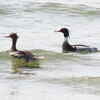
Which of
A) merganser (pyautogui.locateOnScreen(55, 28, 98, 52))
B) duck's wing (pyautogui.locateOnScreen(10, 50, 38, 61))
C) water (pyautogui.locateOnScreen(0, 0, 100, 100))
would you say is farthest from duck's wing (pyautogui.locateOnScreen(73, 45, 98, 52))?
duck's wing (pyautogui.locateOnScreen(10, 50, 38, 61))

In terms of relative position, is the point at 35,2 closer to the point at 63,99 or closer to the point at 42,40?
the point at 42,40

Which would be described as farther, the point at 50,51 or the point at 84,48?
the point at 84,48

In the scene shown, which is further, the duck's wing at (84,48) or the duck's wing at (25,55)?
the duck's wing at (84,48)

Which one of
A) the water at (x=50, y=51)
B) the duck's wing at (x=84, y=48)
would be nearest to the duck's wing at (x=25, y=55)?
the water at (x=50, y=51)

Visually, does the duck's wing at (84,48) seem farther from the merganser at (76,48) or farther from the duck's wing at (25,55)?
the duck's wing at (25,55)

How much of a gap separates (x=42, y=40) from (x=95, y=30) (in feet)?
9.53

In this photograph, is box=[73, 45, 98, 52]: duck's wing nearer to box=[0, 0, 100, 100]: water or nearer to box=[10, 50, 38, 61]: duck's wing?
box=[0, 0, 100, 100]: water

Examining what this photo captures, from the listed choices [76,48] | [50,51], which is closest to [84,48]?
[76,48]

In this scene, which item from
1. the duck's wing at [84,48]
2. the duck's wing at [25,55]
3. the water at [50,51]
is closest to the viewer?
the water at [50,51]

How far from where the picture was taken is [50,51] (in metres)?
16.4

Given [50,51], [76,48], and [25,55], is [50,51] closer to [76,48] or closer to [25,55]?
[76,48]

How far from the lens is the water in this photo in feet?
38.4

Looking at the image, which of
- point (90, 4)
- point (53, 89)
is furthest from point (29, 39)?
point (90, 4)

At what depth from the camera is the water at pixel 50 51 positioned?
1170cm
